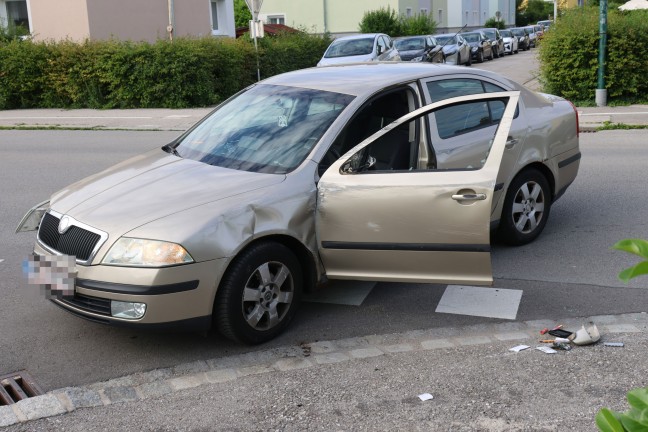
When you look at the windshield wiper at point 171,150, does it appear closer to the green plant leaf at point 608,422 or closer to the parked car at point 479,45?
the green plant leaf at point 608,422

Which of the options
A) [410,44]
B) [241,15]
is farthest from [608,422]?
[241,15]

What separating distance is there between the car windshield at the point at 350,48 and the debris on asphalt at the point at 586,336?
2155cm

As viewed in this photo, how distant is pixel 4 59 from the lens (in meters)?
22.1

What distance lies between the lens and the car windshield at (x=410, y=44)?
1288 inches

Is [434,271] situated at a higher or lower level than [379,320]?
higher

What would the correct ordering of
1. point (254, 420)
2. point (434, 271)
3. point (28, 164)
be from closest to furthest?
point (254, 420) < point (434, 271) < point (28, 164)

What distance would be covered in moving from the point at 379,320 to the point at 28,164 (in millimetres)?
8769

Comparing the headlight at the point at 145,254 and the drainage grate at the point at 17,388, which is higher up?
the headlight at the point at 145,254

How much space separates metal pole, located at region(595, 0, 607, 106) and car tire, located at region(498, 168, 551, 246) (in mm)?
11351

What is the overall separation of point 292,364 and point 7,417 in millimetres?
1618

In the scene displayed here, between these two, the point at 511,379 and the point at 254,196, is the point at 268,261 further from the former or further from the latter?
the point at 511,379

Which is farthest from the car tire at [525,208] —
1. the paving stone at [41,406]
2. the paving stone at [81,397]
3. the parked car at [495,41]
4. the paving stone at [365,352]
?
the parked car at [495,41]

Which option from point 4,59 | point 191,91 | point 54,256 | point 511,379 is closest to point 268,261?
point 54,256

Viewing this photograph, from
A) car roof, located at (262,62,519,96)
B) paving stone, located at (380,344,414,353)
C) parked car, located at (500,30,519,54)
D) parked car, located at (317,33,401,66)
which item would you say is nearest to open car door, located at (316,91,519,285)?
paving stone, located at (380,344,414,353)
